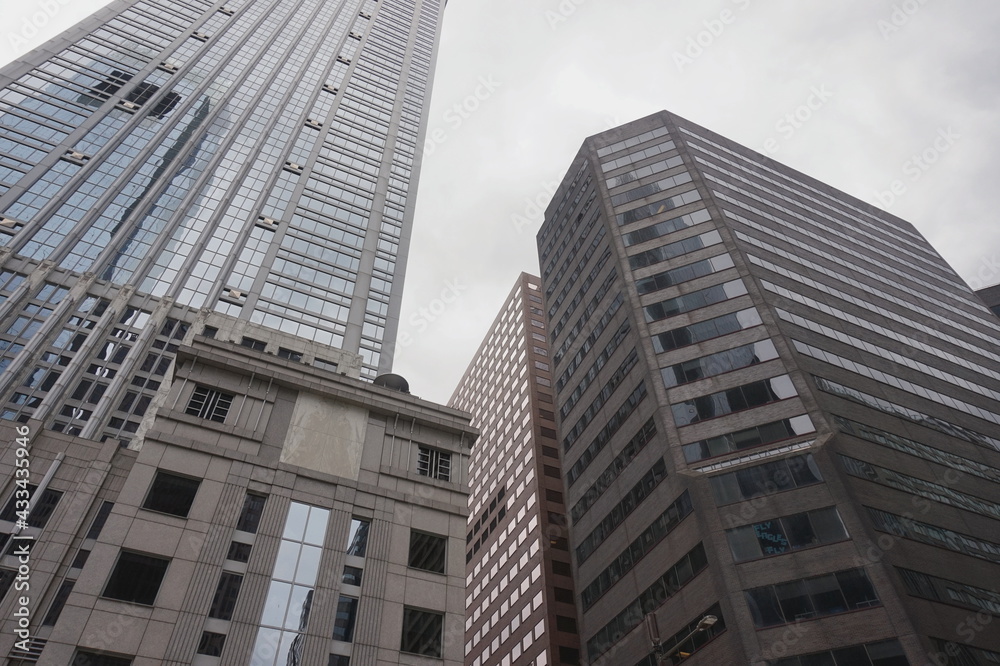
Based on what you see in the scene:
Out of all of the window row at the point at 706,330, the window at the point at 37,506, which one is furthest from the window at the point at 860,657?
the window at the point at 37,506

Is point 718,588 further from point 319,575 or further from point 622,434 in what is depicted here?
point 319,575

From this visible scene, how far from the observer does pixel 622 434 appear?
57.4 metres

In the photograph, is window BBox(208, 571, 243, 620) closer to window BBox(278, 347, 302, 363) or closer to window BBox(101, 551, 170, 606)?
window BBox(101, 551, 170, 606)

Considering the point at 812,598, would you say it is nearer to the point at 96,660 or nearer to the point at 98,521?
Result: the point at 96,660

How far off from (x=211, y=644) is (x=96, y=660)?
3.76 m

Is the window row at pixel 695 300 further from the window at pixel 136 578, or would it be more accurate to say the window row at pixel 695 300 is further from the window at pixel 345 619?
the window at pixel 136 578

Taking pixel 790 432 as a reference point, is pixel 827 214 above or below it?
above

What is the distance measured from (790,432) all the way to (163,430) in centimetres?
3948

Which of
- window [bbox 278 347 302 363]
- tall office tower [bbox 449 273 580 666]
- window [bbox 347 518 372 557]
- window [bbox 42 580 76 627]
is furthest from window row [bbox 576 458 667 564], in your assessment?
window [bbox 42 580 76 627]

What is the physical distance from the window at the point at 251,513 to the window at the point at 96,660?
21.0 ft

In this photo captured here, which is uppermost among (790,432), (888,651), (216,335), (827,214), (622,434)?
(827,214)

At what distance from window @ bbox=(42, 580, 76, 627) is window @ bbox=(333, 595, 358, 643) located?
14089 mm

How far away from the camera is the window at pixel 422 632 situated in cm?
2833

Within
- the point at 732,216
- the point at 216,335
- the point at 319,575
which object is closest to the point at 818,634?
the point at 319,575
